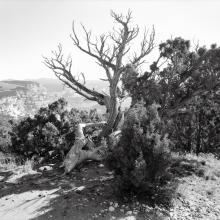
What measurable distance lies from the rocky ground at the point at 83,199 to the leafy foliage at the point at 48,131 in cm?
279

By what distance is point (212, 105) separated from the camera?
1027 cm

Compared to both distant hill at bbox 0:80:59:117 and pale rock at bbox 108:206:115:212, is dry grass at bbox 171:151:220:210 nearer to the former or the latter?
pale rock at bbox 108:206:115:212

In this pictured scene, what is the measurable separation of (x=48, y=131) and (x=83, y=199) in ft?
17.3

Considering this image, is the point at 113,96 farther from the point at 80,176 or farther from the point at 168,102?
the point at 80,176

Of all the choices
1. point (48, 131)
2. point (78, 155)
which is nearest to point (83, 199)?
point (78, 155)

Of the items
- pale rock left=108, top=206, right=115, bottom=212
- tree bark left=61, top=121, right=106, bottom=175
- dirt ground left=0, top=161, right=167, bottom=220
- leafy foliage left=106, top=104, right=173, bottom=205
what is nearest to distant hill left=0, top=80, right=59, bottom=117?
tree bark left=61, top=121, right=106, bottom=175

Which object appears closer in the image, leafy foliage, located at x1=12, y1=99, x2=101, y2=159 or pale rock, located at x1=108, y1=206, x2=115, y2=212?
pale rock, located at x1=108, y1=206, x2=115, y2=212

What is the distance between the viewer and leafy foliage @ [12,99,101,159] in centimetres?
1068

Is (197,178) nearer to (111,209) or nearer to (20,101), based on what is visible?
(111,209)

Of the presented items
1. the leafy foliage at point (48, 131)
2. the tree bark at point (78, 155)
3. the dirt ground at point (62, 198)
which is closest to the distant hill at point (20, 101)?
the leafy foliage at point (48, 131)

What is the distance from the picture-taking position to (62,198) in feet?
20.1

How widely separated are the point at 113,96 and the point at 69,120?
3.08 metres

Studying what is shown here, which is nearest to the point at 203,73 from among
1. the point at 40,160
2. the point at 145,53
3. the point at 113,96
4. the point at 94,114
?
the point at 145,53

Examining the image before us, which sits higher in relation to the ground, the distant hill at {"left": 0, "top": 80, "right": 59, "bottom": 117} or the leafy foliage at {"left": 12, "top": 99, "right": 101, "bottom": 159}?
the leafy foliage at {"left": 12, "top": 99, "right": 101, "bottom": 159}
